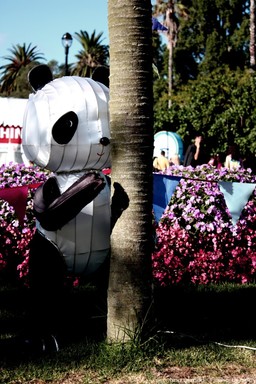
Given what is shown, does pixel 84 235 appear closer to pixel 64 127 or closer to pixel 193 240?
pixel 64 127

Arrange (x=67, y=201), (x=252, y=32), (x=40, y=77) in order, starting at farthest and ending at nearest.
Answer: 1. (x=252, y=32)
2. (x=40, y=77)
3. (x=67, y=201)

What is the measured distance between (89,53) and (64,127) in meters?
51.1

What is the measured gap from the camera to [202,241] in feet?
22.8

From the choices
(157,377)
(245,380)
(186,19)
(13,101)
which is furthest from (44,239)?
(186,19)

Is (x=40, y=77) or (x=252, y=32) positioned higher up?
(x=252, y=32)

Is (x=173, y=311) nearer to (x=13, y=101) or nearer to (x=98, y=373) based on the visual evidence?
(x=98, y=373)

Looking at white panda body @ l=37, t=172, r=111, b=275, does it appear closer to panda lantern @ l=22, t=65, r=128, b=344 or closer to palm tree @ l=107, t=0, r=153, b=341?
panda lantern @ l=22, t=65, r=128, b=344

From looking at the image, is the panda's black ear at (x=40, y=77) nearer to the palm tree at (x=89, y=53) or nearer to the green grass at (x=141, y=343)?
the green grass at (x=141, y=343)

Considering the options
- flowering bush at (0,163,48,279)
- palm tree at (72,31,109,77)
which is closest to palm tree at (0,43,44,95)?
palm tree at (72,31,109,77)

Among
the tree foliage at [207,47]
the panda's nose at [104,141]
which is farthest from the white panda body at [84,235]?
the tree foliage at [207,47]

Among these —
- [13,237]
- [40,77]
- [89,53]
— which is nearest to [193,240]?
[13,237]

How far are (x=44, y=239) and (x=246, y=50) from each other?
39.4 metres

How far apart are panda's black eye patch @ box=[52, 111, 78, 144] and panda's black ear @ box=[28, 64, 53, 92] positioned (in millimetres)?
438

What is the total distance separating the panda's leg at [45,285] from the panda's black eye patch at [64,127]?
686mm
